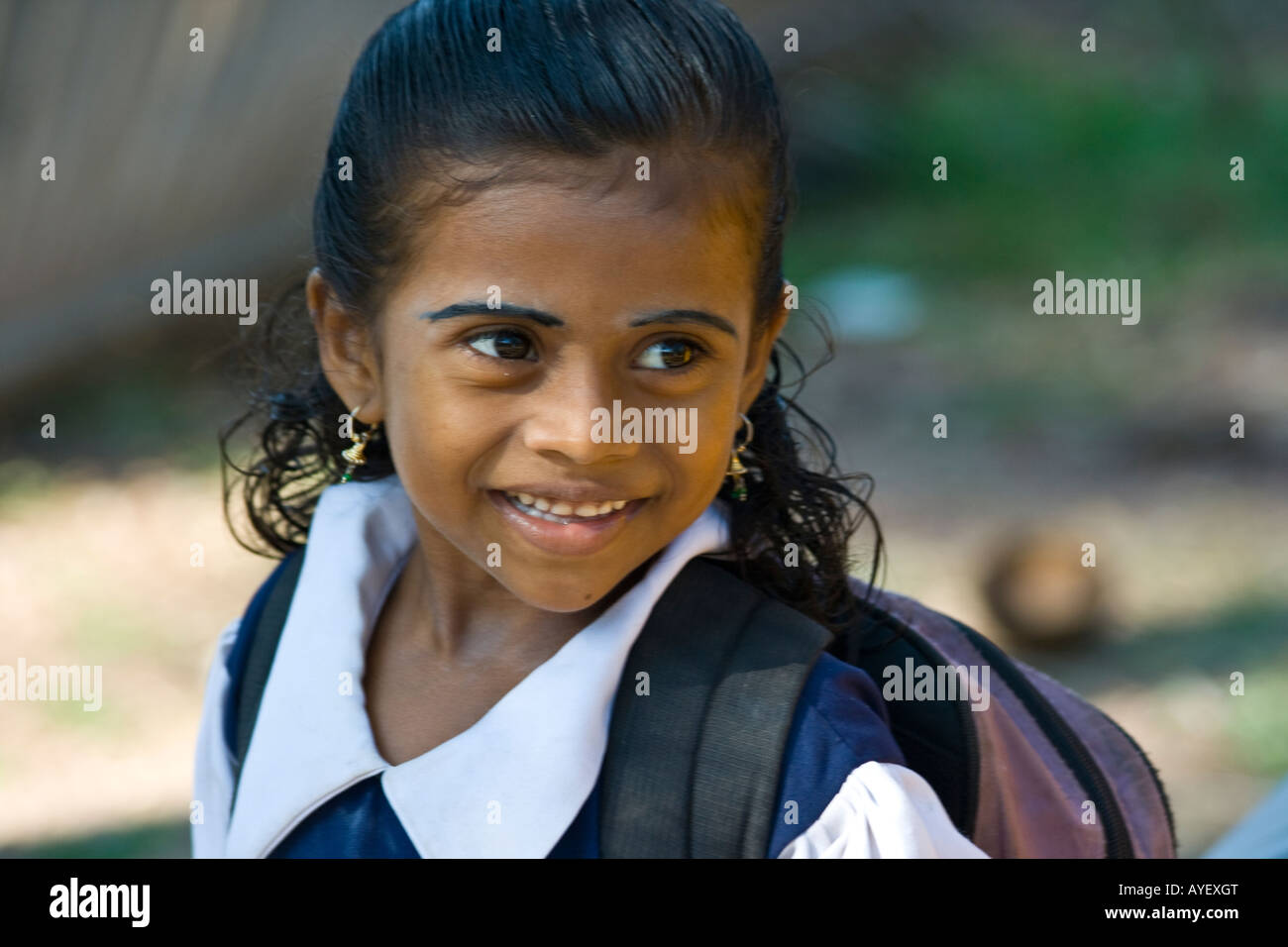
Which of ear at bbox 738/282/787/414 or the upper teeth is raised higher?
ear at bbox 738/282/787/414

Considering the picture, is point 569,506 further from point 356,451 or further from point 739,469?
point 356,451

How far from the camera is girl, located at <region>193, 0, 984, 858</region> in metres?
1.12

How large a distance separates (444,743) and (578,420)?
0.37m

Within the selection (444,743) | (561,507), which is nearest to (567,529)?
(561,507)

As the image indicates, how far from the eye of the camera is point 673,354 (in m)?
1.17

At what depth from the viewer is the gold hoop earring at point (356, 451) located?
1459 mm

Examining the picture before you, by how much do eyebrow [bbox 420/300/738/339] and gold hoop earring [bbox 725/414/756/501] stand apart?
188 millimetres

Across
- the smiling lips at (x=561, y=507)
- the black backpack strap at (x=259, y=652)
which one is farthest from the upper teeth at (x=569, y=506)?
the black backpack strap at (x=259, y=652)

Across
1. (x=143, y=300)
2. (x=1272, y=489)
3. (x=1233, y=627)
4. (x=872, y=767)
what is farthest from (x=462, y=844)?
(x=143, y=300)

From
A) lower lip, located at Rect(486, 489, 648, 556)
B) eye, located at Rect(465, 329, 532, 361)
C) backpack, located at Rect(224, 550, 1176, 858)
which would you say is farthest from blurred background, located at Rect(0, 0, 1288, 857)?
eye, located at Rect(465, 329, 532, 361)

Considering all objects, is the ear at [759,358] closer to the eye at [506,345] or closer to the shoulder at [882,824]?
the eye at [506,345]

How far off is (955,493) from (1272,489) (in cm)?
90

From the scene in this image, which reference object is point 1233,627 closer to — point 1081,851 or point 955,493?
point 955,493

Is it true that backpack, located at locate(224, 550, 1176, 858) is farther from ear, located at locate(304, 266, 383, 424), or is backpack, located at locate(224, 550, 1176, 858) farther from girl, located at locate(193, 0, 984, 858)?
ear, located at locate(304, 266, 383, 424)
